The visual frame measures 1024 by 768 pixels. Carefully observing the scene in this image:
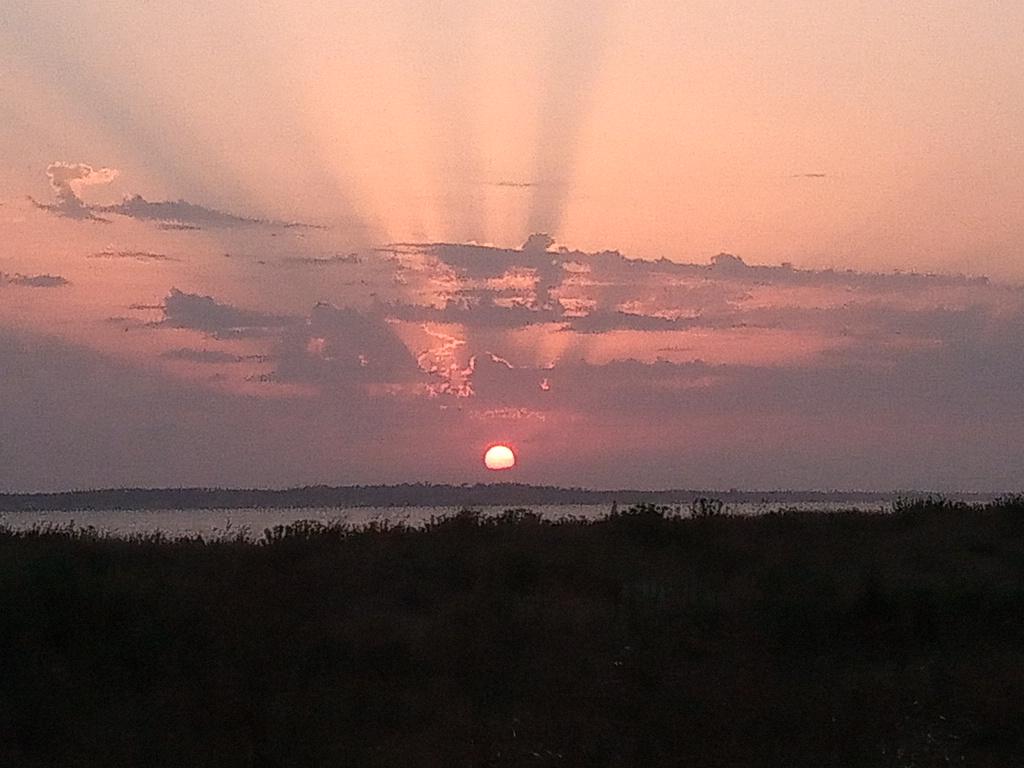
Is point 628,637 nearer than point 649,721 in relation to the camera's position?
No

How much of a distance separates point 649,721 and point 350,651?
164 inches

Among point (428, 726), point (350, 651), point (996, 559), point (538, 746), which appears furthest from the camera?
point (996, 559)

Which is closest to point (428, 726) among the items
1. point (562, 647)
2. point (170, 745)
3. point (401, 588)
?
point (170, 745)

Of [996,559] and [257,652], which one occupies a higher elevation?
[996,559]

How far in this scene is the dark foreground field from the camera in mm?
11250

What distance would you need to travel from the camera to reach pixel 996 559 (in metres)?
21.6

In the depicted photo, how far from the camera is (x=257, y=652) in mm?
13992

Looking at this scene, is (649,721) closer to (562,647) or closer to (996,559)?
(562,647)

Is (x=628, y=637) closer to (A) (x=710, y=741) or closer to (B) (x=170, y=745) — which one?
(A) (x=710, y=741)

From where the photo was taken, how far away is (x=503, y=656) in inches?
570

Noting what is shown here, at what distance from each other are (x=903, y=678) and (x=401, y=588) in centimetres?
802

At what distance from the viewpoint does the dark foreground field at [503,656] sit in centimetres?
1125

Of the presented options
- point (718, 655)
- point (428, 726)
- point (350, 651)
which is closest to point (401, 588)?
point (350, 651)

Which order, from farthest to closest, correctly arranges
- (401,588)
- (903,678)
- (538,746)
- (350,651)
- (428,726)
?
(401,588) < (350,651) < (903,678) < (428,726) < (538,746)
